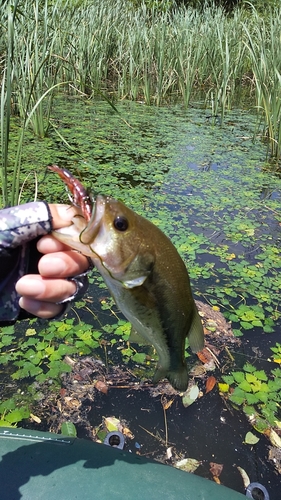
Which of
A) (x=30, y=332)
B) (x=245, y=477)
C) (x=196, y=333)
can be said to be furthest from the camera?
(x=30, y=332)

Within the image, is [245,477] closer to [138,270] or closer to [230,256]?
[138,270]

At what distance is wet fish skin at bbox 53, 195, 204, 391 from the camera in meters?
0.94

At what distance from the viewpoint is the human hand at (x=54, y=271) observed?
971mm

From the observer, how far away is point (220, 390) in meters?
2.18

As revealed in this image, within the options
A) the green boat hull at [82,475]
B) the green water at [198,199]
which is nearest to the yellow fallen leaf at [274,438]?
the green water at [198,199]

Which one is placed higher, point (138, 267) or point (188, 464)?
point (138, 267)

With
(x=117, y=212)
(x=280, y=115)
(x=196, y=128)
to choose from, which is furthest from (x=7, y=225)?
(x=196, y=128)

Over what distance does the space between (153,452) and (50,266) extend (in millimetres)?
1306

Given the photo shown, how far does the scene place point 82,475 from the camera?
129cm

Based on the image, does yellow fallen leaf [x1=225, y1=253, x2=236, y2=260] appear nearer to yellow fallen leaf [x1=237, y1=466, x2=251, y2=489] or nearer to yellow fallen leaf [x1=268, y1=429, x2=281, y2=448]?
yellow fallen leaf [x1=268, y1=429, x2=281, y2=448]

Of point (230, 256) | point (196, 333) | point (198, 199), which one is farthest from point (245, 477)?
point (198, 199)

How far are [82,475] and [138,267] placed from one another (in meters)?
0.74

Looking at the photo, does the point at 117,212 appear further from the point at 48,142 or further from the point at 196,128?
the point at 196,128

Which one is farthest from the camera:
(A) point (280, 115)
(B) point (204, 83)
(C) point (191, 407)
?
(B) point (204, 83)
